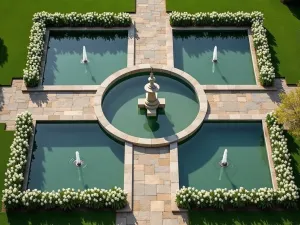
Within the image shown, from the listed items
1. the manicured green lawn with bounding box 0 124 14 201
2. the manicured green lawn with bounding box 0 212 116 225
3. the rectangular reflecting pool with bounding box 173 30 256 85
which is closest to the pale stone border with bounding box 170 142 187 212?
the manicured green lawn with bounding box 0 212 116 225

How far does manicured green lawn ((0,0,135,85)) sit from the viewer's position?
28766mm

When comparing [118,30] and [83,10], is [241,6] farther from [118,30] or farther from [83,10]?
[83,10]

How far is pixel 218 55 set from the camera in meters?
29.5

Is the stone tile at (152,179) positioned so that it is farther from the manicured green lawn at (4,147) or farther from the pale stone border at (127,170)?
the manicured green lawn at (4,147)

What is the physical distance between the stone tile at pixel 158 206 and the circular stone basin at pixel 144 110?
4078 mm

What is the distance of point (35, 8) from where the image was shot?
3209 centimetres

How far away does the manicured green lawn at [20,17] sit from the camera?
28.8m

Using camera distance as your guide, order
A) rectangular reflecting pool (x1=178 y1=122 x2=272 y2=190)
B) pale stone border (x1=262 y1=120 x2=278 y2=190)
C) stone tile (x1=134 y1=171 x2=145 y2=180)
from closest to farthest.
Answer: pale stone border (x1=262 y1=120 x2=278 y2=190), stone tile (x1=134 y1=171 x2=145 y2=180), rectangular reflecting pool (x1=178 y1=122 x2=272 y2=190)

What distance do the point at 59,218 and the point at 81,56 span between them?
37.3 feet

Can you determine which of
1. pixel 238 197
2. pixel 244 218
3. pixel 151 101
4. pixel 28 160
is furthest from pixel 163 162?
pixel 28 160

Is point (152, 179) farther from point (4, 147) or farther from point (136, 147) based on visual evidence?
point (4, 147)

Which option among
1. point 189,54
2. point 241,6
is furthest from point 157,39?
point 241,6

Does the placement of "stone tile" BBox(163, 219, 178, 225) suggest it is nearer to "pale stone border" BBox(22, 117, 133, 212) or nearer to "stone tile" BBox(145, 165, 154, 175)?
"pale stone border" BBox(22, 117, 133, 212)

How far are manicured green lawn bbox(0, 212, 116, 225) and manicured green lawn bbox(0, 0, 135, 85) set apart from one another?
9.42 meters
